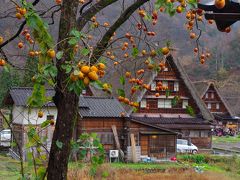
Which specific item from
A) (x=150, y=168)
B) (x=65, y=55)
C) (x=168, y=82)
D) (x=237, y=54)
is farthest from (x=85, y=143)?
(x=237, y=54)

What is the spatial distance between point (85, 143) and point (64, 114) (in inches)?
21.7

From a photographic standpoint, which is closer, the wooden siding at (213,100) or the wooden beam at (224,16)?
the wooden beam at (224,16)

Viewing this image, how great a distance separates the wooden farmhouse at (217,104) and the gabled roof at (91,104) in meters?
23.0

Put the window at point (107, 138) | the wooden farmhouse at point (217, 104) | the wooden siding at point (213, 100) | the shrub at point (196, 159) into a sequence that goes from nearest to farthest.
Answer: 1. the window at point (107, 138)
2. the shrub at point (196, 159)
3. the wooden farmhouse at point (217, 104)
4. the wooden siding at point (213, 100)

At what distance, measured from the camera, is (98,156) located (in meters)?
3.81

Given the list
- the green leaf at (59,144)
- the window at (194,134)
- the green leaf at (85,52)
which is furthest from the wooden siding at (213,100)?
the green leaf at (85,52)

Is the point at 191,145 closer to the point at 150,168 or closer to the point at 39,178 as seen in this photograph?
the point at 150,168

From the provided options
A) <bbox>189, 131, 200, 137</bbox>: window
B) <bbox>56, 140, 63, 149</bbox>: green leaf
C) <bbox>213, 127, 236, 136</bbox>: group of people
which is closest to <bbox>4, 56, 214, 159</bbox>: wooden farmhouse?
→ <bbox>189, 131, 200, 137</bbox>: window

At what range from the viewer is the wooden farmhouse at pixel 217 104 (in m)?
45.5

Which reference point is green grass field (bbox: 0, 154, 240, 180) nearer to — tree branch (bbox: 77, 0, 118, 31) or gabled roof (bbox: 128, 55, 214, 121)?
gabled roof (bbox: 128, 55, 214, 121)

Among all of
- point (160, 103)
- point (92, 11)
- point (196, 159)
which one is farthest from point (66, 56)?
point (160, 103)

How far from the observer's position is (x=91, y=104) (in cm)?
2327

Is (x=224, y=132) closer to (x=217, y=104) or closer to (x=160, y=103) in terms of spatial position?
(x=217, y=104)

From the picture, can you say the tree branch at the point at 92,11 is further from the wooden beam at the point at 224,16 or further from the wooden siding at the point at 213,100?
the wooden siding at the point at 213,100
